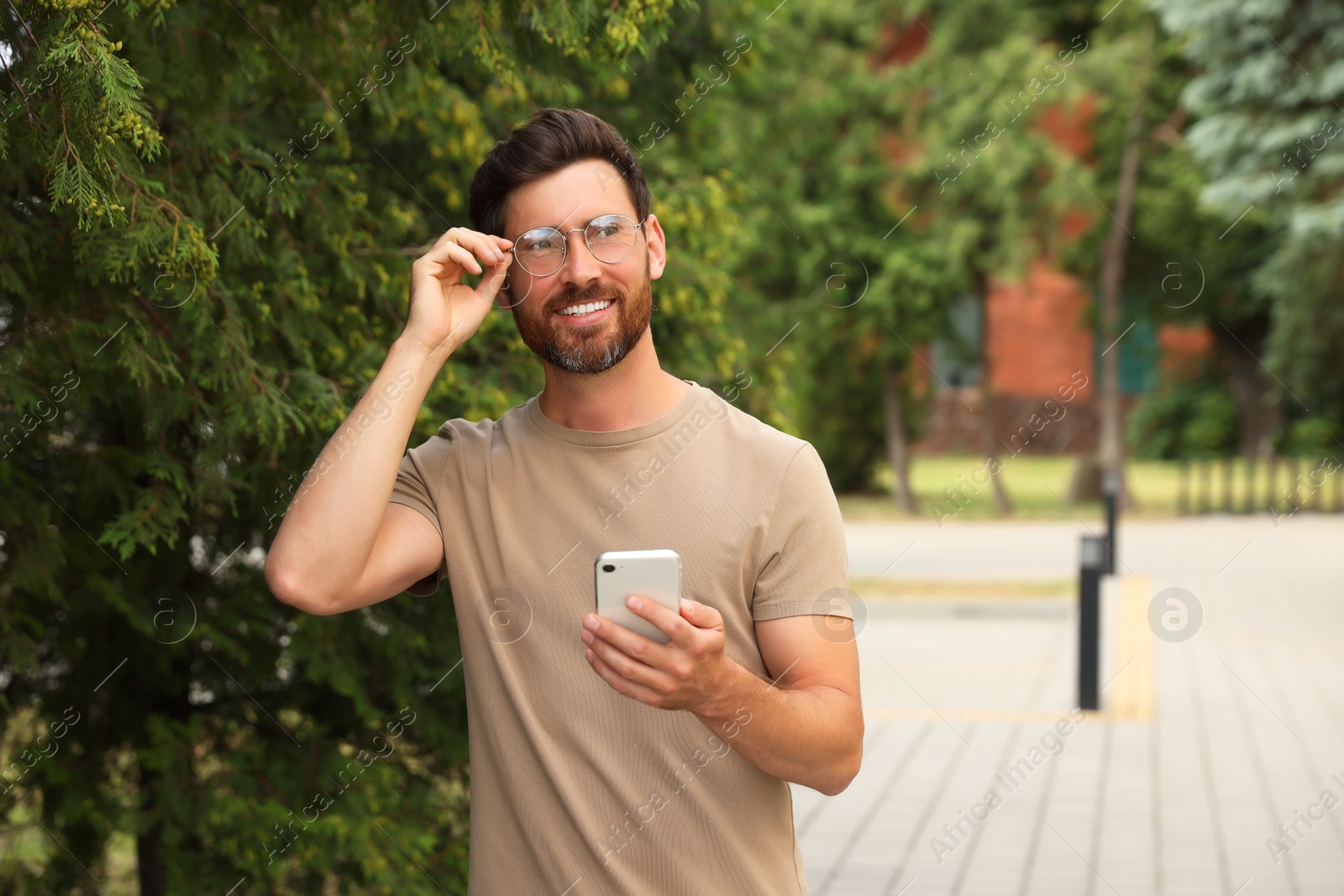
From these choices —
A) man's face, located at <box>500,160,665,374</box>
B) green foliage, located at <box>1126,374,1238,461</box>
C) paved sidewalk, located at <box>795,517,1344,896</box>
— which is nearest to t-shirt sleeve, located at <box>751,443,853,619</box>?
man's face, located at <box>500,160,665,374</box>

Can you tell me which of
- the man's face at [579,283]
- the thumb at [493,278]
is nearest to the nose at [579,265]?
the man's face at [579,283]

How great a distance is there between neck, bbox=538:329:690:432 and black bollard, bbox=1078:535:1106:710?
7.12 meters

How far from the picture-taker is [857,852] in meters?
6.81

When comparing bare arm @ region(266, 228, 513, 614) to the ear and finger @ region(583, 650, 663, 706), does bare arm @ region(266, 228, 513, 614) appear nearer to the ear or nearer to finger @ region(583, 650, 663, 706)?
the ear

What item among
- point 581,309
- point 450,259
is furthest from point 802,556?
point 450,259

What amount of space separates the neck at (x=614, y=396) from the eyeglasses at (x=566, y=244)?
0.15 meters

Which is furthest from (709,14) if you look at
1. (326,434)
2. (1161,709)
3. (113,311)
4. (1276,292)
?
(1276,292)

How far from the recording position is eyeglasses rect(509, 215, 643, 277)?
242cm

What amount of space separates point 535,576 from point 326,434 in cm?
161

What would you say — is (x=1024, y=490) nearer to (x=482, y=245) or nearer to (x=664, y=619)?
(x=482, y=245)

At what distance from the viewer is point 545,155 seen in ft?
8.09

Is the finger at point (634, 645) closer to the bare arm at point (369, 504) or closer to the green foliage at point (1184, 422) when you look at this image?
the bare arm at point (369, 504)

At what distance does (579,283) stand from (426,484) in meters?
0.45

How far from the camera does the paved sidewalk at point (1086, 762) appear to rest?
644 centimetres
